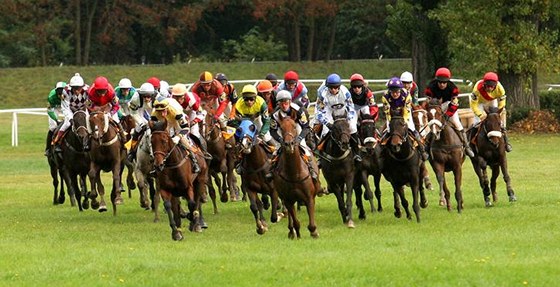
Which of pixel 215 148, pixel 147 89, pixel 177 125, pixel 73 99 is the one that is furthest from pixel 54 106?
pixel 177 125

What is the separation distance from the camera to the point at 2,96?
60594 millimetres

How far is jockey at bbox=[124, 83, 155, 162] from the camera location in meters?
22.1

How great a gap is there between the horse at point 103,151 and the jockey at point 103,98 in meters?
0.18

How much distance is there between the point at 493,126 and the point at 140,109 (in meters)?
6.17

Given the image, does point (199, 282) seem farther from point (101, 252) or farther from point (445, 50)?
point (445, 50)

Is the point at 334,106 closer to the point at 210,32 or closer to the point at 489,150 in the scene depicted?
the point at 489,150

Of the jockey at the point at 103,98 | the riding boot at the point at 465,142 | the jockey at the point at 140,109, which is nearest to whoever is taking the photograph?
the jockey at the point at 140,109

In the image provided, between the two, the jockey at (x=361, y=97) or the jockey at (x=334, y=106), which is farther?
the jockey at (x=361, y=97)

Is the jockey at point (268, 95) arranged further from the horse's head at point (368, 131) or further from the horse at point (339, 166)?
the horse's head at point (368, 131)

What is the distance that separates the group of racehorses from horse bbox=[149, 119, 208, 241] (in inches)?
0.6

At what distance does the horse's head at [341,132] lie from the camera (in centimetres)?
1998

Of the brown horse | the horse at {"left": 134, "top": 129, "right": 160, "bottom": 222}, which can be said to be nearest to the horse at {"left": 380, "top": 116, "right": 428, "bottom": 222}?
the brown horse

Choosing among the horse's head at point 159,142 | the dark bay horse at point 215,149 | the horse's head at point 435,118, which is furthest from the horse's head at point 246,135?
the horse's head at point 435,118

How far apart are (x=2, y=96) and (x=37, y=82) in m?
2.47
